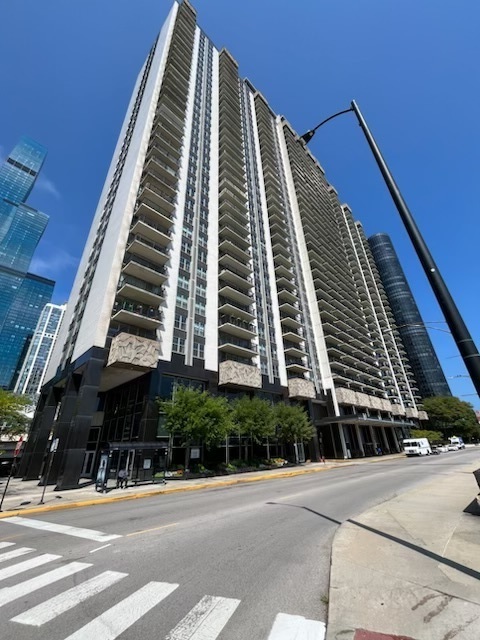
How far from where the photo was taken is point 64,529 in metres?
9.27

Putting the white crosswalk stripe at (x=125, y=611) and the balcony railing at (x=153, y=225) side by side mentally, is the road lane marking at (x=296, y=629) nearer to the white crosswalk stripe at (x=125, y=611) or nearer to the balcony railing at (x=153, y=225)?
the white crosswalk stripe at (x=125, y=611)

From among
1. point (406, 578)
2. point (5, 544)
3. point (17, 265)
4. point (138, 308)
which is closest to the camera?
point (406, 578)

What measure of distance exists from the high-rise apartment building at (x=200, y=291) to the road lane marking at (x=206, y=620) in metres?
16.8

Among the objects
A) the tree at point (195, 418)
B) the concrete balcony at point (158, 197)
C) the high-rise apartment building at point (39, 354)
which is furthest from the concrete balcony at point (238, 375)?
the high-rise apartment building at point (39, 354)

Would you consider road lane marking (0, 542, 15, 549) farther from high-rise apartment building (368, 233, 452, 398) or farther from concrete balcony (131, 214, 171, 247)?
high-rise apartment building (368, 233, 452, 398)

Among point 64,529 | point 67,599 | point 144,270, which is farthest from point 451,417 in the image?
point 67,599

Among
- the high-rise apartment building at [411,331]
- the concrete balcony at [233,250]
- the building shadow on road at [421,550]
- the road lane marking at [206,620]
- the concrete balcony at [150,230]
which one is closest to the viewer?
the road lane marking at [206,620]

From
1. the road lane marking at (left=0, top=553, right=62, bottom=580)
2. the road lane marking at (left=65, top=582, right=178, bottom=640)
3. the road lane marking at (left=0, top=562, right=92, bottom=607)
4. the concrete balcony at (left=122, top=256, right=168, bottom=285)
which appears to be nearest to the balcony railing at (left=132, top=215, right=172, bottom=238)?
the concrete balcony at (left=122, top=256, right=168, bottom=285)

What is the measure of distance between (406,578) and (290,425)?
30509 mm

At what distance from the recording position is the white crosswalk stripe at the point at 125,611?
361cm

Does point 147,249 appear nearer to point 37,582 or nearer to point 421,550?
point 37,582

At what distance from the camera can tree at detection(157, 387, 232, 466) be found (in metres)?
24.5

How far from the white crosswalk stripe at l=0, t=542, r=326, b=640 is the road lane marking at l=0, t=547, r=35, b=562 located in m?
1.08

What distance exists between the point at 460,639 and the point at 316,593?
204 cm
